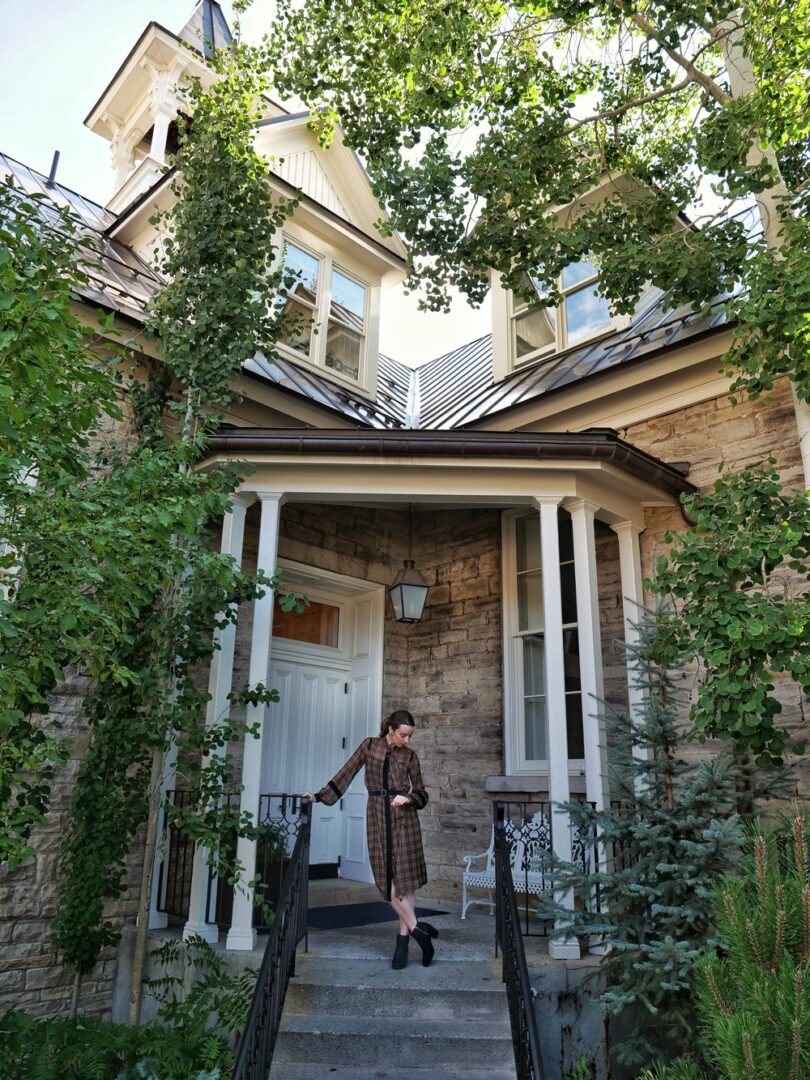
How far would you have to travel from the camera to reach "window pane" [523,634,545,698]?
23.9 feet

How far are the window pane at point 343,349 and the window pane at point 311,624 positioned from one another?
2857mm

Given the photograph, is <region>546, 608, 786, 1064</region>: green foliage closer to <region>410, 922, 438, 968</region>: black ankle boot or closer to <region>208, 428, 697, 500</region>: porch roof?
<region>410, 922, 438, 968</region>: black ankle boot

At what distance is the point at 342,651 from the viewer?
26.5 ft

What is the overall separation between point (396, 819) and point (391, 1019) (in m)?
1.04

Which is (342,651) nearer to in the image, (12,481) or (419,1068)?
(419,1068)

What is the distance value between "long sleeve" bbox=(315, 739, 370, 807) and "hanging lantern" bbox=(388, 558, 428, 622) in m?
2.33

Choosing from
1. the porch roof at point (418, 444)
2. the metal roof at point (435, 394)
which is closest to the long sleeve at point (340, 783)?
the porch roof at point (418, 444)

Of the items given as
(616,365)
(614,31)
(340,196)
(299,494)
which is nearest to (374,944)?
(299,494)

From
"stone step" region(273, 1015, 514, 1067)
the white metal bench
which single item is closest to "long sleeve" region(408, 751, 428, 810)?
the white metal bench

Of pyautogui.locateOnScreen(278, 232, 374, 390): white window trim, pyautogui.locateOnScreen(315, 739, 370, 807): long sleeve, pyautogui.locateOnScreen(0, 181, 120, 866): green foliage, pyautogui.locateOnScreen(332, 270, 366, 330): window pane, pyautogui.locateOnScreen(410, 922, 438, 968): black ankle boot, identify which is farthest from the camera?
pyautogui.locateOnScreen(332, 270, 366, 330): window pane

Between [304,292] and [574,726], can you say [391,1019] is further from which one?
[304,292]

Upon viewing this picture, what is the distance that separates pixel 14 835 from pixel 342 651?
463cm

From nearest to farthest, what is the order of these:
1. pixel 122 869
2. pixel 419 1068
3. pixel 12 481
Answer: pixel 12 481 → pixel 419 1068 → pixel 122 869

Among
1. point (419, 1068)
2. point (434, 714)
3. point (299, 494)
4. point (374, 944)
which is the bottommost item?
point (419, 1068)
